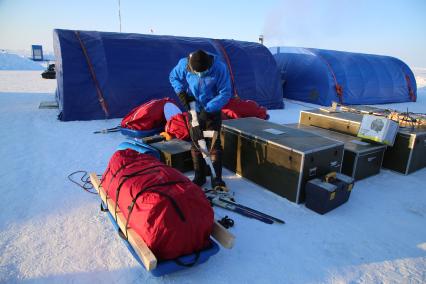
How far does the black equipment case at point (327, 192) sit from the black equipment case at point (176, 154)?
1.67 meters

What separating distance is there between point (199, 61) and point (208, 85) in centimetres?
35

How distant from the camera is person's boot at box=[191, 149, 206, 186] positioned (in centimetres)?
365

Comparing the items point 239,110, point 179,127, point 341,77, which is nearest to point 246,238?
point 179,127

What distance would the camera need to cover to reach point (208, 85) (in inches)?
134

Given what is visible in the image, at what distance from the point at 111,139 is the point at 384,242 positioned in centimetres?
454

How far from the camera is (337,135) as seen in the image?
185 inches

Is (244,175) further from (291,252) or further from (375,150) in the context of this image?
(375,150)

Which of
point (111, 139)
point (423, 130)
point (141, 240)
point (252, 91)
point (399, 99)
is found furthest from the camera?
point (399, 99)

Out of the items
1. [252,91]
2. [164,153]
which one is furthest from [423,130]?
[252,91]

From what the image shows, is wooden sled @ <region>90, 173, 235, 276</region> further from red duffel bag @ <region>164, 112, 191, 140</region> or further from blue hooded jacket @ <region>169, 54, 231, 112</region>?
red duffel bag @ <region>164, 112, 191, 140</region>

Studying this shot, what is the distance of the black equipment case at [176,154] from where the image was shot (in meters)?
3.93

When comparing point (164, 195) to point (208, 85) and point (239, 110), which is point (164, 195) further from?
point (239, 110)

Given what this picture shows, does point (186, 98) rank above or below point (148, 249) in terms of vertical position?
above

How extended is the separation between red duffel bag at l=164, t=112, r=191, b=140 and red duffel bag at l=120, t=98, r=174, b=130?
88cm
